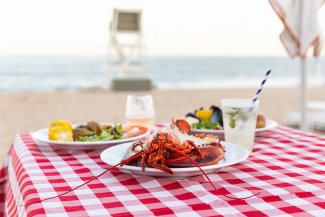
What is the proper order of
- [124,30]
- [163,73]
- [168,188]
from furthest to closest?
[163,73] → [124,30] → [168,188]

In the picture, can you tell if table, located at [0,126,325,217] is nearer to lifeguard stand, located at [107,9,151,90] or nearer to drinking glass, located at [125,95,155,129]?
drinking glass, located at [125,95,155,129]

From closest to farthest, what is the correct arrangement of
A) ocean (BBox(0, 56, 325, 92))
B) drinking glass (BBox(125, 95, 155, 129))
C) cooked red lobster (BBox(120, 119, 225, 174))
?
cooked red lobster (BBox(120, 119, 225, 174)) → drinking glass (BBox(125, 95, 155, 129)) → ocean (BBox(0, 56, 325, 92))

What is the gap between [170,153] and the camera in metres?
0.98

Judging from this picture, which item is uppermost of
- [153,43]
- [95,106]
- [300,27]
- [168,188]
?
[153,43]

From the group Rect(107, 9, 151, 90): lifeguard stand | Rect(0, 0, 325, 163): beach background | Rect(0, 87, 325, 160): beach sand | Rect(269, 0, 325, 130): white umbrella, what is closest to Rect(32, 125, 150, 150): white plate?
Rect(269, 0, 325, 130): white umbrella

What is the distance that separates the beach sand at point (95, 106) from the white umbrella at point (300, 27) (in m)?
2.99

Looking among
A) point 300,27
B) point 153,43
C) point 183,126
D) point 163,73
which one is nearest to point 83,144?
point 183,126

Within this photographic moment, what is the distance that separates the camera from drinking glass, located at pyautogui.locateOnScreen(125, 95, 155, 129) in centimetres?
157

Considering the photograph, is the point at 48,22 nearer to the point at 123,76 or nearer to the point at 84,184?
the point at 123,76

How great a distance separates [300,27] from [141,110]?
4.02 feet

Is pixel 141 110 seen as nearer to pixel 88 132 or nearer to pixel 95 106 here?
pixel 88 132

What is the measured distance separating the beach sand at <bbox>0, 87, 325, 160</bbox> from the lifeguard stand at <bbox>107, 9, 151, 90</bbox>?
129cm

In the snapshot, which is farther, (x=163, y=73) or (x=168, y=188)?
(x=163, y=73)

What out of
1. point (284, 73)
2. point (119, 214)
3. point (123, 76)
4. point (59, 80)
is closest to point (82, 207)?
point (119, 214)
